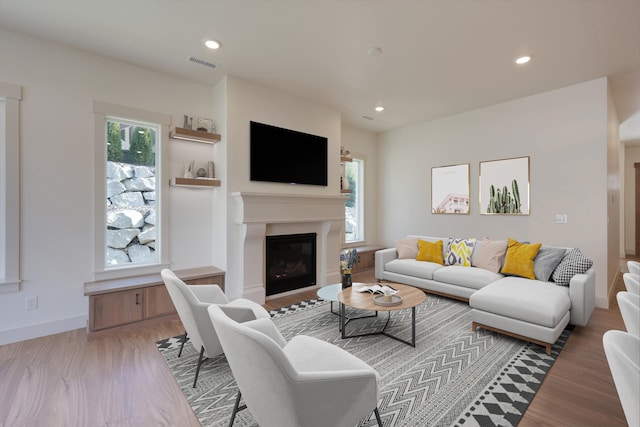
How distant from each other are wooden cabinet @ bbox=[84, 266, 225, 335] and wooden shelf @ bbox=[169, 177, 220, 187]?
1.13m

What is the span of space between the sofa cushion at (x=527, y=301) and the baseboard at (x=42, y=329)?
421cm

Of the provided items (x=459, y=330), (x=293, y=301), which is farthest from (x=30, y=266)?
(x=459, y=330)

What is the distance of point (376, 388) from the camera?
1421 millimetres

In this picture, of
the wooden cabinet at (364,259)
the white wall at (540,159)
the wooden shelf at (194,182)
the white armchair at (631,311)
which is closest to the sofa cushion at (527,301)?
the white armchair at (631,311)

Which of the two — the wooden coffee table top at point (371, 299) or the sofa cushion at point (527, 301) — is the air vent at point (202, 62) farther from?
the sofa cushion at point (527, 301)

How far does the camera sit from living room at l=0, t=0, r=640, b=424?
296 centimetres

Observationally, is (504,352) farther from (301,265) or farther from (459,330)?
(301,265)

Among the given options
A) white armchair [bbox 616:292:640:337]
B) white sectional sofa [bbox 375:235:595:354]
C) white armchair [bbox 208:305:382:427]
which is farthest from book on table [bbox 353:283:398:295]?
white armchair [bbox 616:292:640:337]

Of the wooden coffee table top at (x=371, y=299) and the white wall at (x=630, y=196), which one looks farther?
the white wall at (x=630, y=196)

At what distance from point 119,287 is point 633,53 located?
6041mm

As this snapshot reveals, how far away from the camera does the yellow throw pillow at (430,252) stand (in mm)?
4473

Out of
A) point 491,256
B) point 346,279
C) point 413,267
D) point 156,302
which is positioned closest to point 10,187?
point 156,302

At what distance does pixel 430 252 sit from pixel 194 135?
3.78 metres

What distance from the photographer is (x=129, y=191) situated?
355 centimetres
